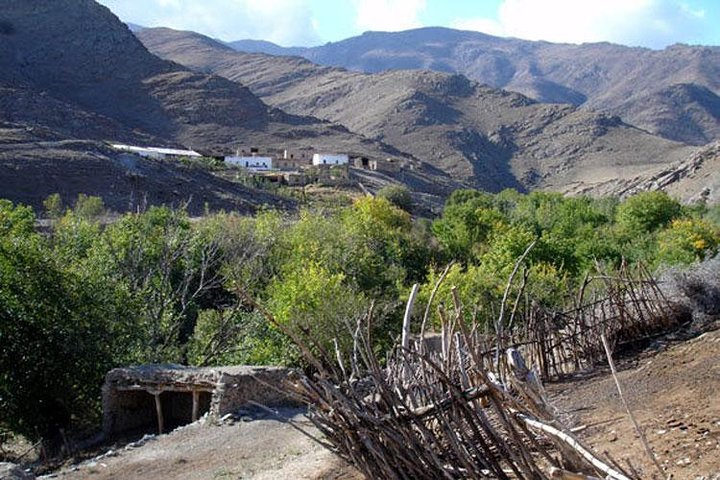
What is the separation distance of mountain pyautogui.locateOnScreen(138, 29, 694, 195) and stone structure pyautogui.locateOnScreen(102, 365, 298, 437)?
60.8 metres

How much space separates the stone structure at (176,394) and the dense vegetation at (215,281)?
1.43 m

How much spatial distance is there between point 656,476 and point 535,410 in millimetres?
A: 1679

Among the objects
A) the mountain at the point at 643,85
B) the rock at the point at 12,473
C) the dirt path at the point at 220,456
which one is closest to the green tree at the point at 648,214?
the dirt path at the point at 220,456

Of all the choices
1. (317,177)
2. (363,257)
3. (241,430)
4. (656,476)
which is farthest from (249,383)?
(317,177)

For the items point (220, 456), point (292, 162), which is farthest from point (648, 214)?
point (292, 162)

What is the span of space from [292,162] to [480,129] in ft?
93.5

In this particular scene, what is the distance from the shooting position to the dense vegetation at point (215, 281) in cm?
1484

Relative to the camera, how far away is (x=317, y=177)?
58625mm

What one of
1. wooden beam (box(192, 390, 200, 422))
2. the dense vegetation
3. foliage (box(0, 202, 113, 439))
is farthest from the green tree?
wooden beam (box(192, 390, 200, 422))

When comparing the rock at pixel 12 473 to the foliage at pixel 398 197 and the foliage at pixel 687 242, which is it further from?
the foliage at pixel 398 197

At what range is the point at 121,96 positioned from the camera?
73.4 meters

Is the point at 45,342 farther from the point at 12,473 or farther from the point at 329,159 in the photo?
the point at 329,159

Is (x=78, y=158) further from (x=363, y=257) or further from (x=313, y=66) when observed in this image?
(x=313, y=66)

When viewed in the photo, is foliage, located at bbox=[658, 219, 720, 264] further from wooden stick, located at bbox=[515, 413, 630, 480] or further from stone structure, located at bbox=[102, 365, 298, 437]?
wooden stick, located at bbox=[515, 413, 630, 480]
